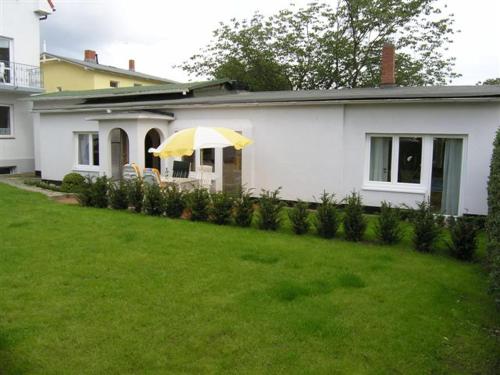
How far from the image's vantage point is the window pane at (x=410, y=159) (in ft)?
40.9

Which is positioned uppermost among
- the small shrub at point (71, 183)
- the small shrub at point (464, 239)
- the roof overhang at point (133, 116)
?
the roof overhang at point (133, 116)

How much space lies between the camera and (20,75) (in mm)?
24125

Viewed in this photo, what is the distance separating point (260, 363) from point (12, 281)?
4.11 metres

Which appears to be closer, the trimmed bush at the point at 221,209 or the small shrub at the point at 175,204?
the trimmed bush at the point at 221,209

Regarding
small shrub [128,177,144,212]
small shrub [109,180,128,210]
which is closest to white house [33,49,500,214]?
small shrub [109,180,128,210]

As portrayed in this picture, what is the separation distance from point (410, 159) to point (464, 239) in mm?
4830

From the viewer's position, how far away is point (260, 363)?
416 centimetres

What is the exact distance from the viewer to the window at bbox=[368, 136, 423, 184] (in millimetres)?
12516

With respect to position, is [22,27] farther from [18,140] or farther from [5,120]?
[18,140]

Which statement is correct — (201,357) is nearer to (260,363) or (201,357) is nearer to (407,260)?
(260,363)

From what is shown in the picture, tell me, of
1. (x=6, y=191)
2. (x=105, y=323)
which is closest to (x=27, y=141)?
(x=6, y=191)

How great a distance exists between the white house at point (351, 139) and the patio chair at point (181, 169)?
0.38 meters

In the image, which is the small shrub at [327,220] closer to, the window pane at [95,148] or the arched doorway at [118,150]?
the arched doorway at [118,150]

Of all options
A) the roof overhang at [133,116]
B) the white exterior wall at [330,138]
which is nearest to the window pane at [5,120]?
the roof overhang at [133,116]
